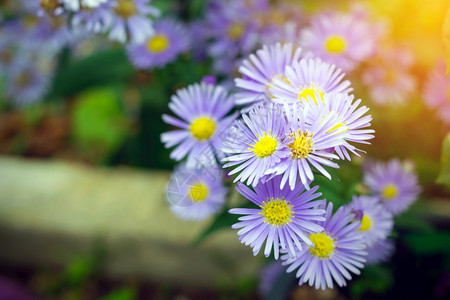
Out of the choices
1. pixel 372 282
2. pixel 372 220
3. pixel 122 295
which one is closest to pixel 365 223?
pixel 372 220

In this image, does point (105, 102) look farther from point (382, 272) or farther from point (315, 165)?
point (315, 165)

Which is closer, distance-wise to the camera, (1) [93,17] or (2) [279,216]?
(2) [279,216]

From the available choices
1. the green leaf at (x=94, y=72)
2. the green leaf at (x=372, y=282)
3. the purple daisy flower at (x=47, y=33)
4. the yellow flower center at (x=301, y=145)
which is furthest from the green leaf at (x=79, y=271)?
the yellow flower center at (x=301, y=145)

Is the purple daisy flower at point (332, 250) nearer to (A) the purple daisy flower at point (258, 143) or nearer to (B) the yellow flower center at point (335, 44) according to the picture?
(A) the purple daisy flower at point (258, 143)

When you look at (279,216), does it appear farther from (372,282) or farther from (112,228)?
(112,228)

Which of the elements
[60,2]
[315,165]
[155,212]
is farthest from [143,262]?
[315,165]

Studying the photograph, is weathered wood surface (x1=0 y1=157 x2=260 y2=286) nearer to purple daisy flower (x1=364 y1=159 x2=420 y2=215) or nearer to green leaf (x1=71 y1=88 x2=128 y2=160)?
green leaf (x1=71 y1=88 x2=128 y2=160)

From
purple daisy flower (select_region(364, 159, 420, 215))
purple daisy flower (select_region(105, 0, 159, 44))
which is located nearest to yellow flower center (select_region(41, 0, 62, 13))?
purple daisy flower (select_region(105, 0, 159, 44))
